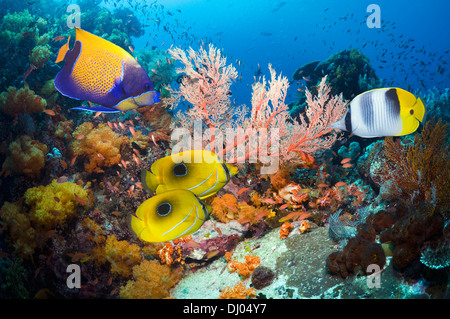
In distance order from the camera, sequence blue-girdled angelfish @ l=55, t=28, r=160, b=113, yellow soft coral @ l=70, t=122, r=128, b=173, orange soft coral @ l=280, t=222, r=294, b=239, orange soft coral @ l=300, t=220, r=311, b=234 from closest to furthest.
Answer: blue-girdled angelfish @ l=55, t=28, r=160, b=113 → orange soft coral @ l=300, t=220, r=311, b=234 → orange soft coral @ l=280, t=222, r=294, b=239 → yellow soft coral @ l=70, t=122, r=128, b=173

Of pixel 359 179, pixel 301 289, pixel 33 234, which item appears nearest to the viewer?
pixel 301 289

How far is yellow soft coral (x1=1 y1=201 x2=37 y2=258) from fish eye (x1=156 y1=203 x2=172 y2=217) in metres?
3.15

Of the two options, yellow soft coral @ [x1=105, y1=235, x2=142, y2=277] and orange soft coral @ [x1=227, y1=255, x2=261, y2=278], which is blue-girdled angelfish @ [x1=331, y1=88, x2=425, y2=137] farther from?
yellow soft coral @ [x1=105, y1=235, x2=142, y2=277]

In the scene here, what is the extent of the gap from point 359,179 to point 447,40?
4429 inches

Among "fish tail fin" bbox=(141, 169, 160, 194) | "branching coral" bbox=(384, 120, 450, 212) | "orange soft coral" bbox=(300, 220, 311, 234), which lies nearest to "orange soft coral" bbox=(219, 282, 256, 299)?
"orange soft coral" bbox=(300, 220, 311, 234)

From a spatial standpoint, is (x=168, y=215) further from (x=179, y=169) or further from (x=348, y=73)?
(x=348, y=73)

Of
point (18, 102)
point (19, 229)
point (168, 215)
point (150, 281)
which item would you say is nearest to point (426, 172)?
point (168, 215)

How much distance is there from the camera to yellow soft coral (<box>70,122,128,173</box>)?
4.99 meters

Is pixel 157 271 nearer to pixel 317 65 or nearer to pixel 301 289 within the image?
pixel 301 289

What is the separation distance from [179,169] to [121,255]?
2.81m

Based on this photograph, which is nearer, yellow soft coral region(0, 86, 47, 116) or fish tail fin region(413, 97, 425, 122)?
fish tail fin region(413, 97, 425, 122)

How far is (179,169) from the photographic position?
2180mm
